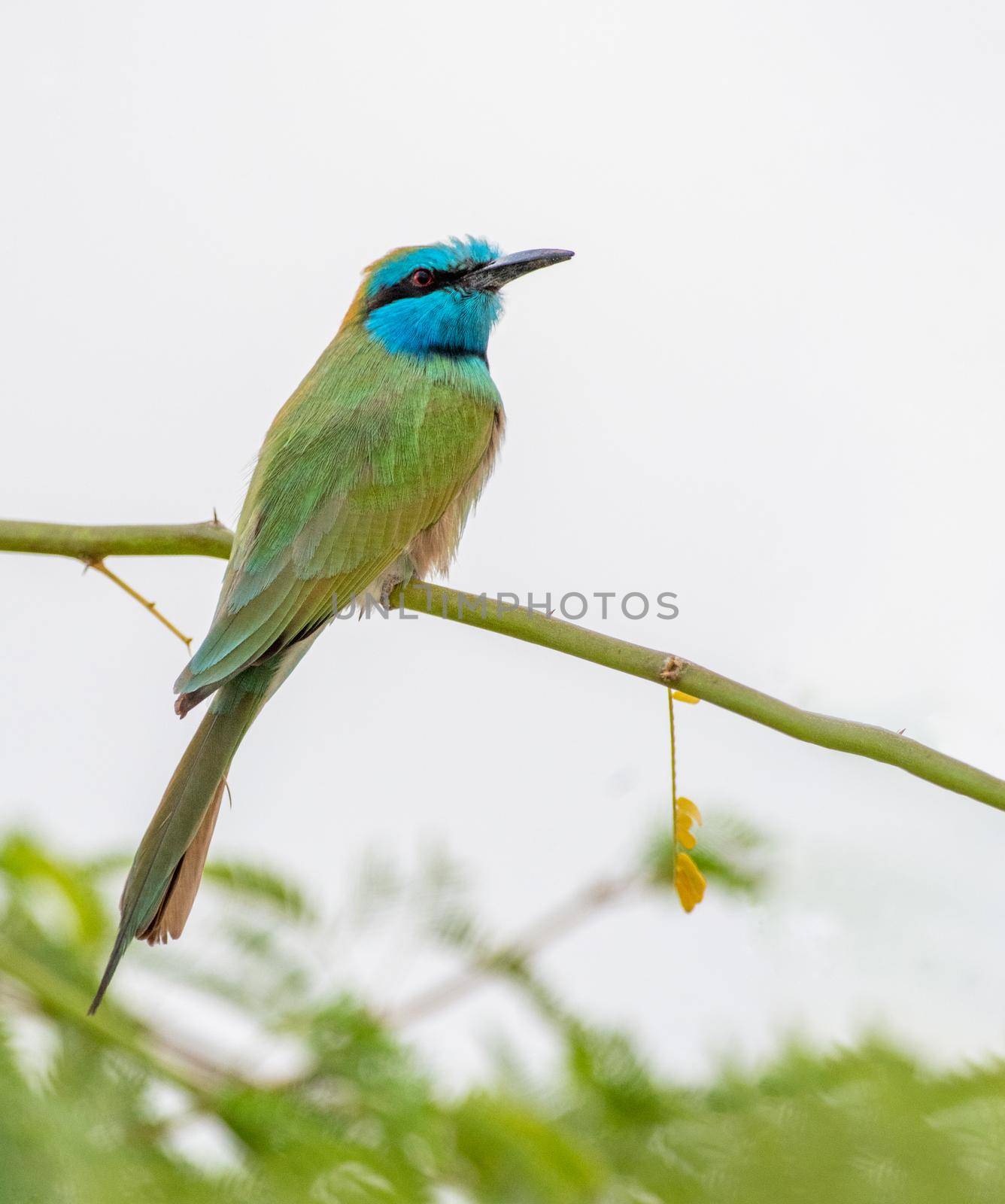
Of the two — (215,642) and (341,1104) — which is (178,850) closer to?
(215,642)

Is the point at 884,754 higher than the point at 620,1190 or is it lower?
higher

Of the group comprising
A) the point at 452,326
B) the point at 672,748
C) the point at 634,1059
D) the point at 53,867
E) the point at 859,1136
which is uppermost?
the point at 452,326

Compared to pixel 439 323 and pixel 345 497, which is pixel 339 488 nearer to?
pixel 345 497

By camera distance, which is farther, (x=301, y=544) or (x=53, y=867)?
(x=301, y=544)

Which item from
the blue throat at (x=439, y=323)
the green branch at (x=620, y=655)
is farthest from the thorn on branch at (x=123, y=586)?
the blue throat at (x=439, y=323)

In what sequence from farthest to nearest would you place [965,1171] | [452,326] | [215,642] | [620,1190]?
1. [452,326]
2. [215,642]
3. [620,1190]
4. [965,1171]

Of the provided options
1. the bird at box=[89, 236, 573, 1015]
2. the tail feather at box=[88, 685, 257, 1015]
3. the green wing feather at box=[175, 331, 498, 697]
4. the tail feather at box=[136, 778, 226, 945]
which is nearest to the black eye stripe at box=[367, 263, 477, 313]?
the bird at box=[89, 236, 573, 1015]

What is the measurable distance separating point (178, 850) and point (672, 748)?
0.82m

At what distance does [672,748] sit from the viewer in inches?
69.5

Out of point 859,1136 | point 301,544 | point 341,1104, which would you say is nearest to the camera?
point 859,1136

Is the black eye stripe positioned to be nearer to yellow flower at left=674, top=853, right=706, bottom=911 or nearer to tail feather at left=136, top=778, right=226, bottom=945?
tail feather at left=136, top=778, right=226, bottom=945

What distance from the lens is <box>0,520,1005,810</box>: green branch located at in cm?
161

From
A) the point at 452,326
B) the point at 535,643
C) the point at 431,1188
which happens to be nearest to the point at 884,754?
the point at 535,643

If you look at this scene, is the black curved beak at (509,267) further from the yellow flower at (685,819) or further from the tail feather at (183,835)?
the yellow flower at (685,819)
